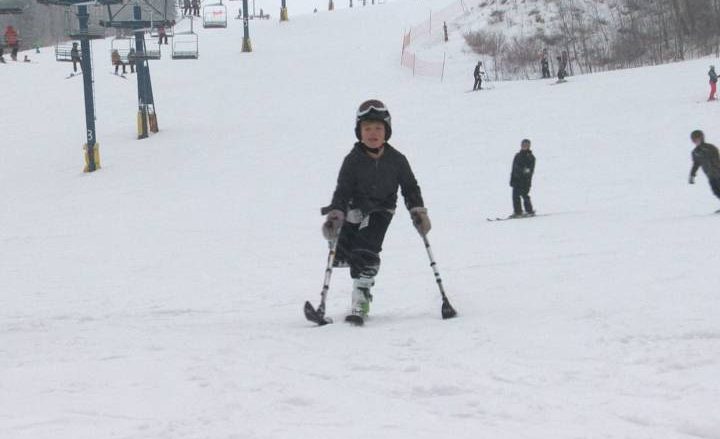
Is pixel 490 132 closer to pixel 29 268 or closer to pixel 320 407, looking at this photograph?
pixel 29 268

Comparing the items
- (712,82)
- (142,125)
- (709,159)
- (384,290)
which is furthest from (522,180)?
(142,125)

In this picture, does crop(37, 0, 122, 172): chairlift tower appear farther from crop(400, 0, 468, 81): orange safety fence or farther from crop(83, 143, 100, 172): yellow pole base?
crop(400, 0, 468, 81): orange safety fence

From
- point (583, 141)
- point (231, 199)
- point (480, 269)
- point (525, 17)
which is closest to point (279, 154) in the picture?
point (231, 199)

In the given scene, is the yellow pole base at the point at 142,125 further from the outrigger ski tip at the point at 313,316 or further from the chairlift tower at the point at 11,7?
the outrigger ski tip at the point at 313,316

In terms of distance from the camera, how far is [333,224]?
650cm

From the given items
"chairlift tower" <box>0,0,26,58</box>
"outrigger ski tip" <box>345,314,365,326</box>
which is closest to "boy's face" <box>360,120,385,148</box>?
"outrigger ski tip" <box>345,314,365,326</box>

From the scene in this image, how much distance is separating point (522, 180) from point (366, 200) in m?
8.65

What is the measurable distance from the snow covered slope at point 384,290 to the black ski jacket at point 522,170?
0.84 m

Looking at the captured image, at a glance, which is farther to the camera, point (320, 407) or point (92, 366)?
point (92, 366)

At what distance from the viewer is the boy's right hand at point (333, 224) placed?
649cm

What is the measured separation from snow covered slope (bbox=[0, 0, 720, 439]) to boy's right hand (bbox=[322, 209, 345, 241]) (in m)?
0.69

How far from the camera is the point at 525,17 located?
51.8 meters

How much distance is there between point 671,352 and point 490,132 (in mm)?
22277

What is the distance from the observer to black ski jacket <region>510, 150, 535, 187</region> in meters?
14.8
